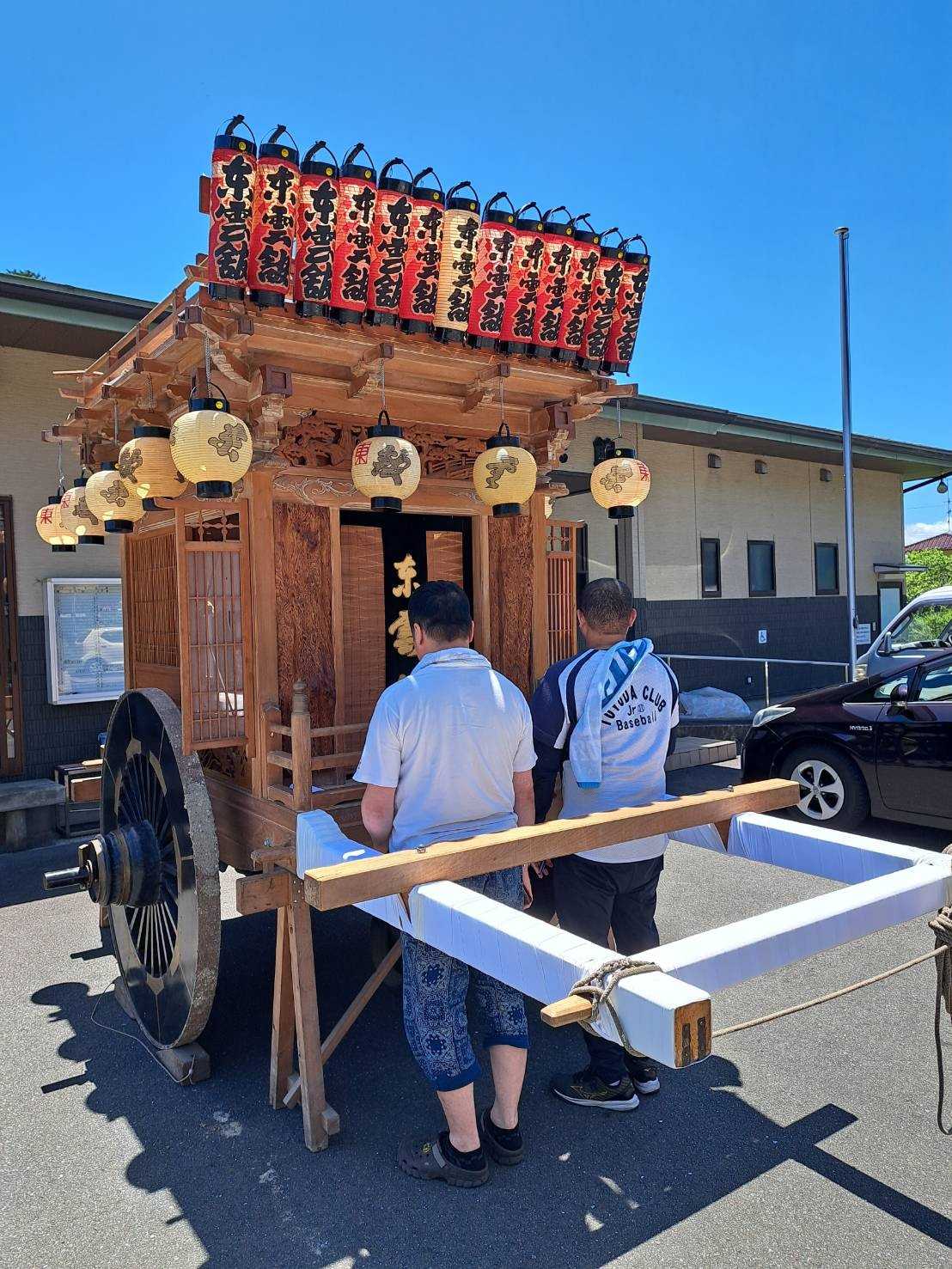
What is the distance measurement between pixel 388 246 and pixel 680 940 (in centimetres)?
323

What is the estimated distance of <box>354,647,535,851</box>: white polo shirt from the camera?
2947 millimetres

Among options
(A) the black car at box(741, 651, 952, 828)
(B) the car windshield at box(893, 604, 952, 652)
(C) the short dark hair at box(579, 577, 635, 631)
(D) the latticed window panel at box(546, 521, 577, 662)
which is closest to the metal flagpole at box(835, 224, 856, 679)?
(B) the car windshield at box(893, 604, 952, 652)

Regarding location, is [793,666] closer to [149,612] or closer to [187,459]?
[149,612]

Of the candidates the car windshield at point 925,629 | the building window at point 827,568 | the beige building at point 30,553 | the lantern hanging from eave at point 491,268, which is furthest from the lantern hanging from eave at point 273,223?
the building window at point 827,568

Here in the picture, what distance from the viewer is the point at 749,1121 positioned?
337 centimetres

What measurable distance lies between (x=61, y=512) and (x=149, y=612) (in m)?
0.90

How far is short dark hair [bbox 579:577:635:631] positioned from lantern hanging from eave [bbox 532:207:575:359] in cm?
162

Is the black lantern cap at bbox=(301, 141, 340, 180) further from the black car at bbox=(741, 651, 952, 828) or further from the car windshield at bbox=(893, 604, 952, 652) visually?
the car windshield at bbox=(893, 604, 952, 652)

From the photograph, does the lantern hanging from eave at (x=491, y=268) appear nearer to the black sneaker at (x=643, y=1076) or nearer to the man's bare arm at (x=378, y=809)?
the man's bare arm at (x=378, y=809)

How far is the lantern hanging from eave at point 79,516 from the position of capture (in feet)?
17.1

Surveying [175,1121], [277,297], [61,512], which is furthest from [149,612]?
[175,1121]

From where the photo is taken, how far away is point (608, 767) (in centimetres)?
346

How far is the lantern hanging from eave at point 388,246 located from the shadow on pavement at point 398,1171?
354 centimetres

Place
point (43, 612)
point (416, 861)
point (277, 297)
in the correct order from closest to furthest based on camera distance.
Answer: point (416, 861) < point (277, 297) < point (43, 612)
